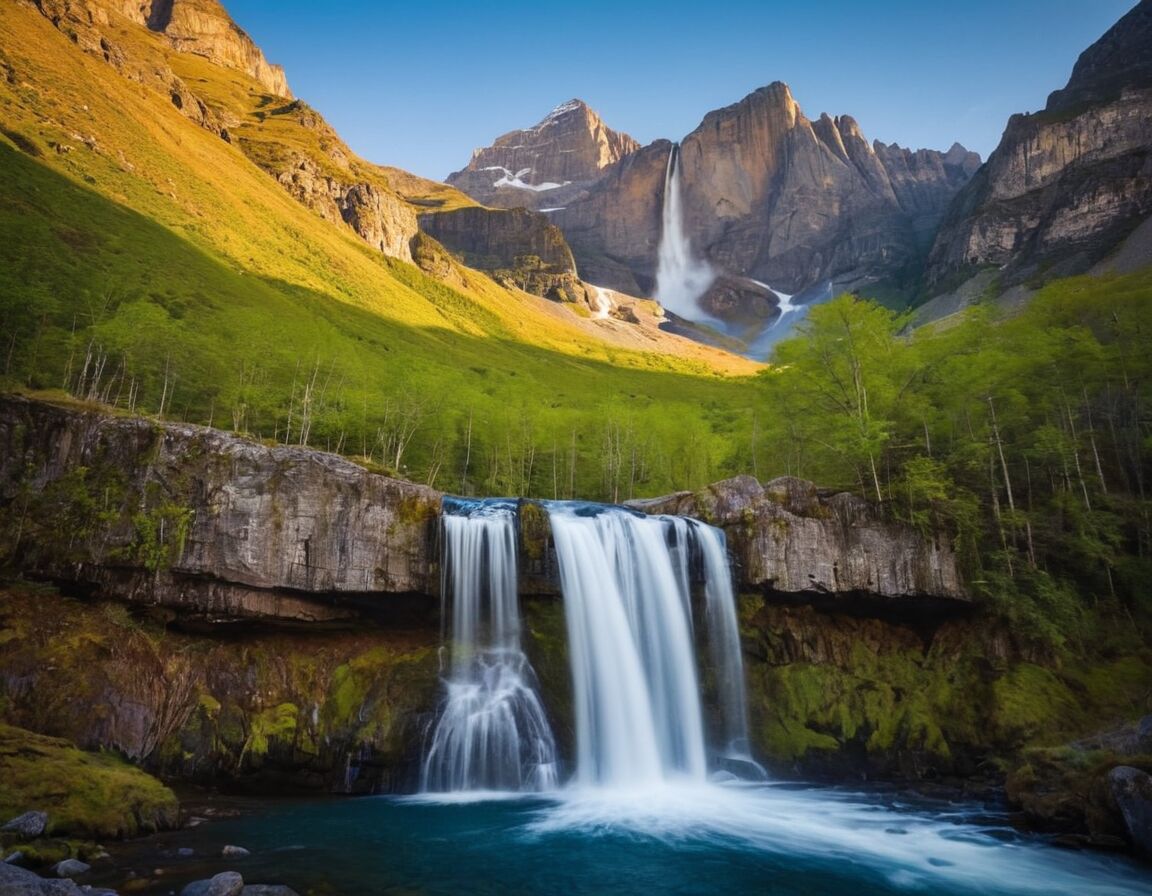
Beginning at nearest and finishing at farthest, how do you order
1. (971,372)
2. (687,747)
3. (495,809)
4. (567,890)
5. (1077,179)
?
(567,890)
(495,809)
(687,747)
(971,372)
(1077,179)

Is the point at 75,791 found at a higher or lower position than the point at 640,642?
lower

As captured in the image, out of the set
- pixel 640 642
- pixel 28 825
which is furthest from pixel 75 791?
pixel 640 642

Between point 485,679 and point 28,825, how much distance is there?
41.7ft

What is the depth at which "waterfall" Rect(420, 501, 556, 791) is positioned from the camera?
2067 centimetres

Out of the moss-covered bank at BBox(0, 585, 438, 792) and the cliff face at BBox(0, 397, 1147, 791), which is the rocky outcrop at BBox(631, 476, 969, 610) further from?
the moss-covered bank at BBox(0, 585, 438, 792)

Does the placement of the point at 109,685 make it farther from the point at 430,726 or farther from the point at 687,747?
the point at 687,747

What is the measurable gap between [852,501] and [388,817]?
20.8 metres

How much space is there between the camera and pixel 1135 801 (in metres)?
14.5

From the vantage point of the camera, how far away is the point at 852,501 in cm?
2686

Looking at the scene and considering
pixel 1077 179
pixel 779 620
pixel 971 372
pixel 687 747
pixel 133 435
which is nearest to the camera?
pixel 133 435

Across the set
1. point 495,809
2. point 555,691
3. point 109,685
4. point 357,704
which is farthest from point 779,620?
point 109,685

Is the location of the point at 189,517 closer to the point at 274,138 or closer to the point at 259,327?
the point at 259,327

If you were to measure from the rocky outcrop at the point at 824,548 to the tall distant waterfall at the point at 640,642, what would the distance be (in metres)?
1.20

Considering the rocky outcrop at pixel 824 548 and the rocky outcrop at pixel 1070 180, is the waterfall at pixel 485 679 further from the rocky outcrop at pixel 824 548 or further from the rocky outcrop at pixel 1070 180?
the rocky outcrop at pixel 1070 180
